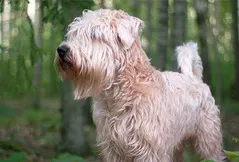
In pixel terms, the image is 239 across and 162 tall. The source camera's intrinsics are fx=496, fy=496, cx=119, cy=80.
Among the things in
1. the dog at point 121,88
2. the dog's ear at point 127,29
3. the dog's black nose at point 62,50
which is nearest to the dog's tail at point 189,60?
the dog at point 121,88

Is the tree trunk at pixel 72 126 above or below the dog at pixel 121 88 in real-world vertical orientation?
below

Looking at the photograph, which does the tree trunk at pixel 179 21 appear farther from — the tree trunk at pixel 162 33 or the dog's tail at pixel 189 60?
the dog's tail at pixel 189 60

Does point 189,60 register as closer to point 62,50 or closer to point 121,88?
point 121,88

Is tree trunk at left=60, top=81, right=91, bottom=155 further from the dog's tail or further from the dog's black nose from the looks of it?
the dog's black nose

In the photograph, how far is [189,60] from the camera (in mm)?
6391

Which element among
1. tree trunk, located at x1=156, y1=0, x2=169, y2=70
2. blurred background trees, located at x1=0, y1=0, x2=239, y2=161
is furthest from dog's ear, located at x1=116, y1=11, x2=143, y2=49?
tree trunk, located at x1=156, y1=0, x2=169, y2=70

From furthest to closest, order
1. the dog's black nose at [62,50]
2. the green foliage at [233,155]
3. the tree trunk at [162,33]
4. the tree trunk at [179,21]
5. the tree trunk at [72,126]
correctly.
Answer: the tree trunk at [72,126] < the tree trunk at [162,33] < the tree trunk at [179,21] < the dog's black nose at [62,50] < the green foliage at [233,155]

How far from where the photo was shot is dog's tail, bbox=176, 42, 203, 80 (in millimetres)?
6350

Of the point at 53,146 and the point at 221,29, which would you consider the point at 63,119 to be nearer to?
the point at 53,146

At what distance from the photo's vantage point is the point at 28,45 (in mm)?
6457

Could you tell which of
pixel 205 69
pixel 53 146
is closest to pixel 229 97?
pixel 205 69

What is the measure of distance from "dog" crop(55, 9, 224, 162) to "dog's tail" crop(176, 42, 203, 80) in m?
0.90

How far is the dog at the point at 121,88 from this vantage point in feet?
15.4

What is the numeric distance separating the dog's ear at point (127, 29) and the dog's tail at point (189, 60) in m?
1.57
